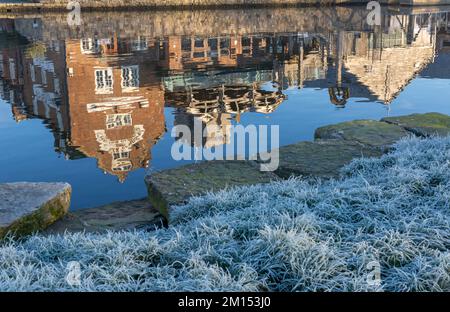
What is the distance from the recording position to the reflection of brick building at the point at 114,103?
10047mm

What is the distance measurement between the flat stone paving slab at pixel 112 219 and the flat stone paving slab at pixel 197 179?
21cm

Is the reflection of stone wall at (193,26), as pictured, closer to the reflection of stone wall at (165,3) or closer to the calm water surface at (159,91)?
the calm water surface at (159,91)

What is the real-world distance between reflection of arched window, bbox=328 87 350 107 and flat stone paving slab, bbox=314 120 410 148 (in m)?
5.83

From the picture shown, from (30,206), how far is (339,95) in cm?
1260

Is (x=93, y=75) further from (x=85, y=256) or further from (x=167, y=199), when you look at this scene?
(x=85, y=256)

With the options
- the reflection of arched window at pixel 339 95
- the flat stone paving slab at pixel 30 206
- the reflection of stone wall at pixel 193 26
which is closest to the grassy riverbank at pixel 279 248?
the flat stone paving slab at pixel 30 206

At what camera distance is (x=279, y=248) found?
160 inches

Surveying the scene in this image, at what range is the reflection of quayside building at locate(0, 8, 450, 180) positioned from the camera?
11.7 m

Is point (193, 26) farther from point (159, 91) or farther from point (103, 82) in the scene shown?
point (159, 91)

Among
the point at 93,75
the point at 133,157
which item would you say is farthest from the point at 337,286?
the point at 93,75

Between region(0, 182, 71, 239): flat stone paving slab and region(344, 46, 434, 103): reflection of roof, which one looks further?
region(344, 46, 434, 103): reflection of roof

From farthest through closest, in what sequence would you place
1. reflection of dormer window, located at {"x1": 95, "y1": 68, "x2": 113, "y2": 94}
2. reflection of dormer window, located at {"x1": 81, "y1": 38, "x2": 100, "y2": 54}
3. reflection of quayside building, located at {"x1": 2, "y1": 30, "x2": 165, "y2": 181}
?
reflection of dormer window, located at {"x1": 81, "y1": 38, "x2": 100, "y2": 54} → reflection of dormer window, located at {"x1": 95, "y1": 68, "x2": 113, "y2": 94} → reflection of quayside building, located at {"x1": 2, "y1": 30, "x2": 165, "y2": 181}

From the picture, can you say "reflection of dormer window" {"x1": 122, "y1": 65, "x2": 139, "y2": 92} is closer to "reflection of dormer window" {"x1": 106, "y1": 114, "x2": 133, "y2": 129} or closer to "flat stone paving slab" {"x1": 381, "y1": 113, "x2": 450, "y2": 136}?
"reflection of dormer window" {"x1": 106, "y1": 114, "x2": 133, "y2": 129}

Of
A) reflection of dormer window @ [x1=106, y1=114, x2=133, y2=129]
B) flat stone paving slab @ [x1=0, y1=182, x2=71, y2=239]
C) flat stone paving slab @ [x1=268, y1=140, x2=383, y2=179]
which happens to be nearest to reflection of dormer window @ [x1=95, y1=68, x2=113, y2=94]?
reflection of dormer window @ [x1=106, y1=114, x2=133, y2=129]
